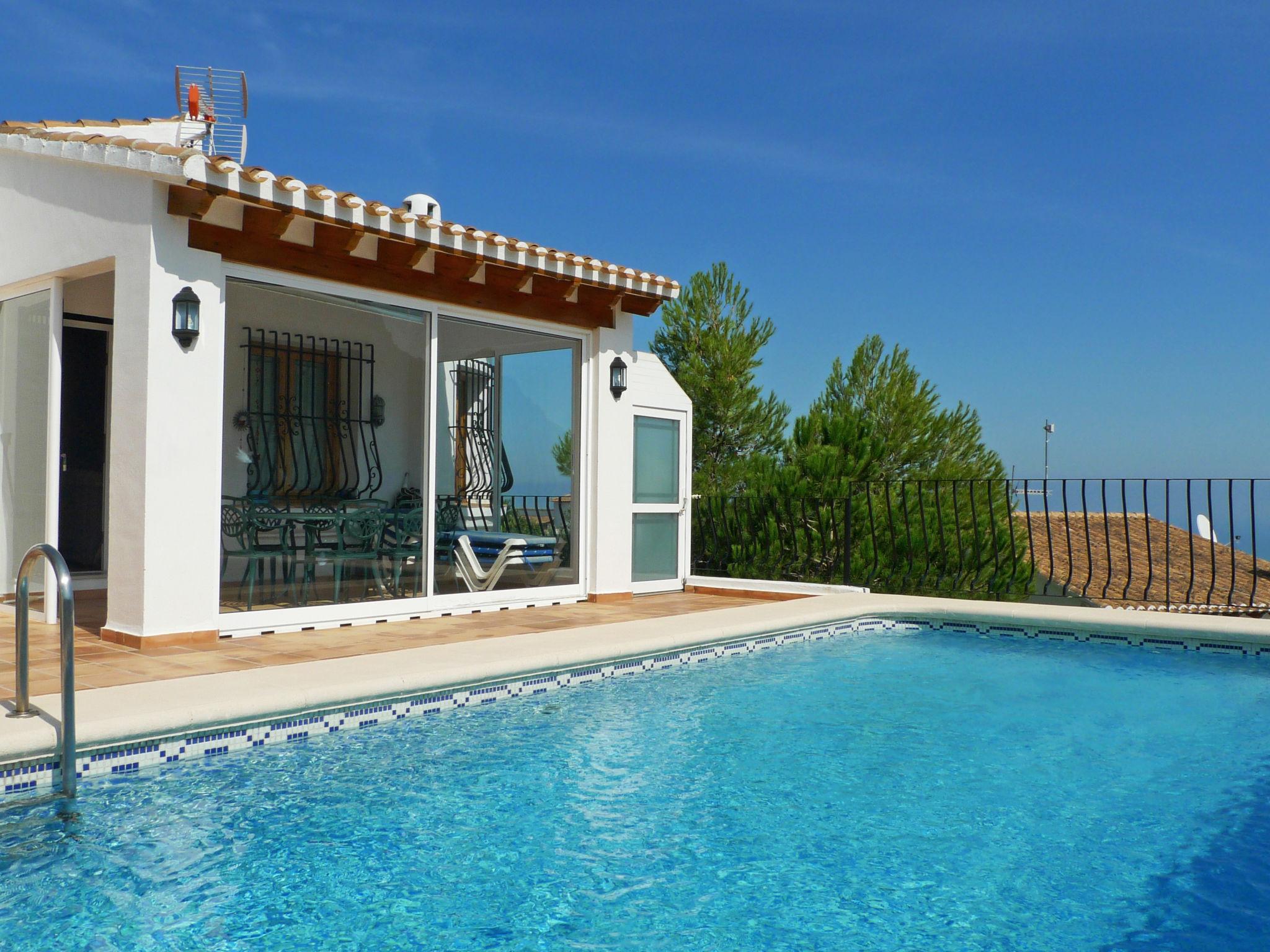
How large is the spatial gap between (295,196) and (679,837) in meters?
4.16

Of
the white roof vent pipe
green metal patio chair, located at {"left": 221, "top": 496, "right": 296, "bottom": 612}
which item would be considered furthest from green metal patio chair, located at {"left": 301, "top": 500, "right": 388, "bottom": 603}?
the white roof vent pipe

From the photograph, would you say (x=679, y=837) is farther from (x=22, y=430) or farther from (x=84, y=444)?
(x=84, y=444)

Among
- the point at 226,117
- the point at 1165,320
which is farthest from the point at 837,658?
the point at 1165,320

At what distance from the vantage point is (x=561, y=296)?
24.4ft

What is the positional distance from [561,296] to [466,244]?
1197 mm

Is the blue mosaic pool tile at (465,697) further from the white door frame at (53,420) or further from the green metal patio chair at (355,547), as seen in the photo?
the white door frame at (53,420)

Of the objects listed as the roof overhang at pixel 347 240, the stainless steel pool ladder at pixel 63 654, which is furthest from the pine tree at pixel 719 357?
the stainless steel pool ladder at pixel 63 654

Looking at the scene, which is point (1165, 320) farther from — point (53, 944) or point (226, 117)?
point (53, 944)

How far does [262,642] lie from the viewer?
17.9ft

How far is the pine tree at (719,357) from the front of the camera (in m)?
23.2

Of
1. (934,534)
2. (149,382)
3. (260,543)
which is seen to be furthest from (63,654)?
(934,534)

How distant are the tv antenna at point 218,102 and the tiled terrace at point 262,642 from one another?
208 inches

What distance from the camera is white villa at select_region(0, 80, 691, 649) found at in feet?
17.0

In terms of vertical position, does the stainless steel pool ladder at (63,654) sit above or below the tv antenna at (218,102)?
below
